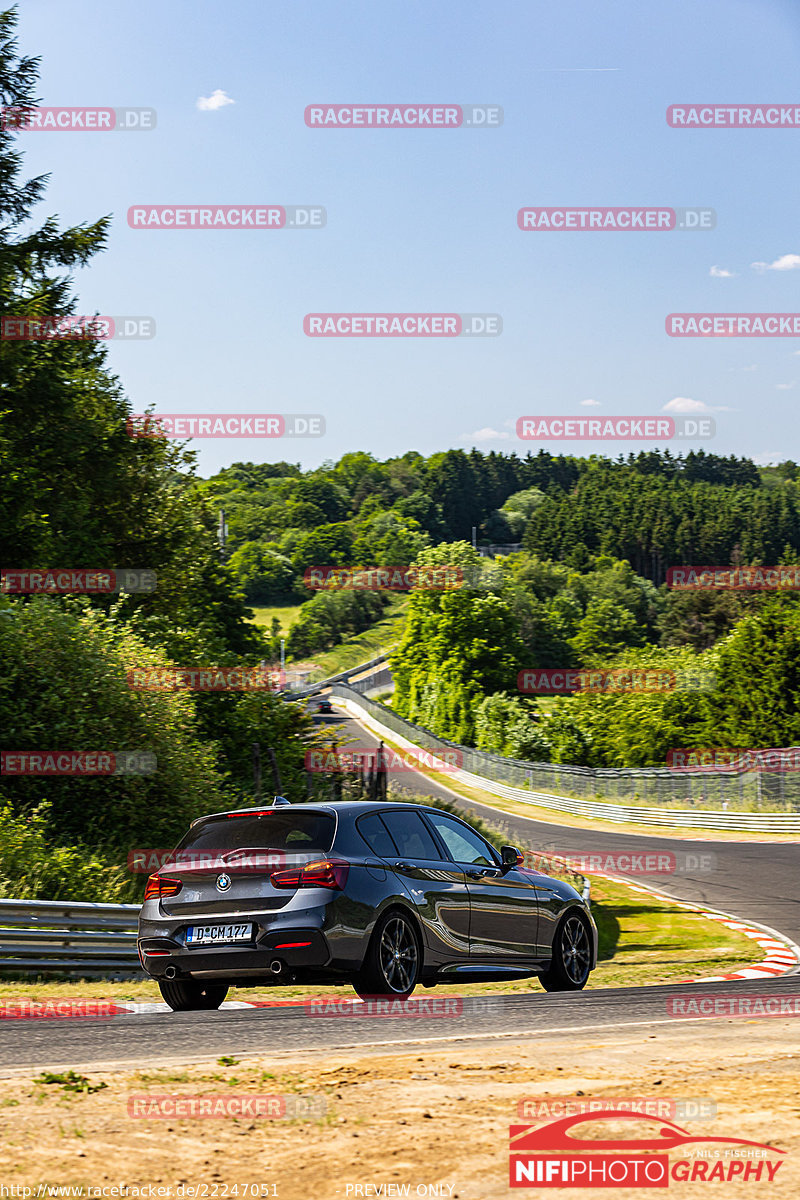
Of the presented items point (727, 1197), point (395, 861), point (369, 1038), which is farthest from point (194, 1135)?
point (395, 861)

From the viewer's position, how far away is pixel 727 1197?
3.88 meters

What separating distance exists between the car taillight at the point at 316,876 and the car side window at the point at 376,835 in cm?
46

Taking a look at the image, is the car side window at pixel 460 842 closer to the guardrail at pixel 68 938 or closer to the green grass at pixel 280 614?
the guardrail at pixel 68 938

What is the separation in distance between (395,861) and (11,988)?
445 cm

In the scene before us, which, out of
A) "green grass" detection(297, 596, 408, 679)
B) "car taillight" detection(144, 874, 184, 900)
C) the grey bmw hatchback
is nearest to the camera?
the grey bmw hatchback

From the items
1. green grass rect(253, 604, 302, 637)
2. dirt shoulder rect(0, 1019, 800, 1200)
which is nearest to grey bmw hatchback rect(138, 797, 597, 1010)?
dirt shoulder rect(0, 1019, 800, 1200)

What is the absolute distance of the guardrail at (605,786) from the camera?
4153 centimetres

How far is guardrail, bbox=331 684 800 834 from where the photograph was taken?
41531 mm

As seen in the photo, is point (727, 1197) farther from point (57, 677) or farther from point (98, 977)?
point (57, 677)

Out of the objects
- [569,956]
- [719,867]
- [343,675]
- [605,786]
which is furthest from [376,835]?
[343,675]

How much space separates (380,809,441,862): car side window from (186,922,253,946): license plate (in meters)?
1.34

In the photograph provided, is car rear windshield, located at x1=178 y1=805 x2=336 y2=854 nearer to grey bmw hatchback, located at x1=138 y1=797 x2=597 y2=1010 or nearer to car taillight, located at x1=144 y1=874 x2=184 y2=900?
grey bmw hatchback, located at x1=138 y1=797 x2=597 y2=1010

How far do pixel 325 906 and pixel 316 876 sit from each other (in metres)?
0.22

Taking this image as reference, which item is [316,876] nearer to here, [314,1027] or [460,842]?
[314,1027]
